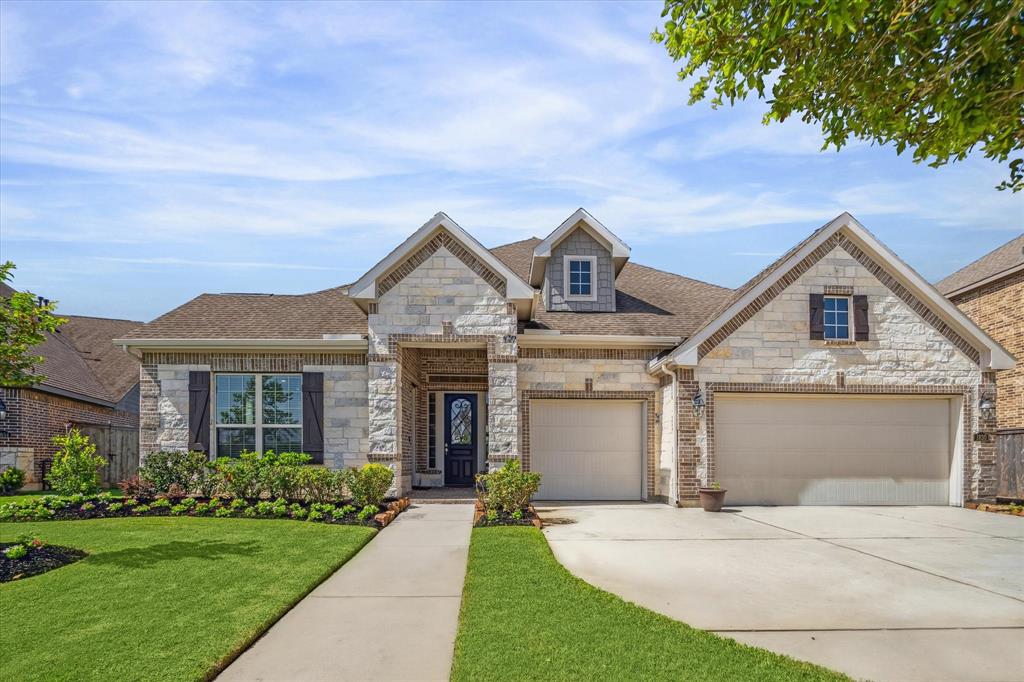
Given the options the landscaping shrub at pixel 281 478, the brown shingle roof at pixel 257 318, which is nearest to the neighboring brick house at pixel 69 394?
the brown shingle roof at pixel 257 318

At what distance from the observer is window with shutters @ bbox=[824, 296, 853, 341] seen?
47.7 ft

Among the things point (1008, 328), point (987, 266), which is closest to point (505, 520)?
point (1008, 328)

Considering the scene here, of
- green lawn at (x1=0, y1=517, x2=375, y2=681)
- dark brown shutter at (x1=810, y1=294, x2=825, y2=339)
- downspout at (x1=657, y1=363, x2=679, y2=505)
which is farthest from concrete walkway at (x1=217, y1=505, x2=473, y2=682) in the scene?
dark brown shutter at (x1=810, y1=294, x2=825, y2=339)

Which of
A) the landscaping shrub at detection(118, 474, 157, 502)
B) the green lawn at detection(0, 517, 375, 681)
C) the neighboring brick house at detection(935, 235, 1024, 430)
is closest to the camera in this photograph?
the green lawn at detection(0, 517, 375, 681)

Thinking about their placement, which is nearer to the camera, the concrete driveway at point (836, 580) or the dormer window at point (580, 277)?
the concrete driveway at point (836, 580)

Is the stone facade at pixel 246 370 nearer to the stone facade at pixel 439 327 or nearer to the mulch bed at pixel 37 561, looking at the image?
the stone facade at pixel 439 327

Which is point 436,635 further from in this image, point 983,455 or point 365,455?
point 983,455

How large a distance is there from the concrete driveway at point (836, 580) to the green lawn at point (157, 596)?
324cm

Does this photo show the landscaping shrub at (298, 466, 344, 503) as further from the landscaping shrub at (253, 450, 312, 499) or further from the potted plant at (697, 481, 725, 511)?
the potted plant at (697, 481, 725, 511)

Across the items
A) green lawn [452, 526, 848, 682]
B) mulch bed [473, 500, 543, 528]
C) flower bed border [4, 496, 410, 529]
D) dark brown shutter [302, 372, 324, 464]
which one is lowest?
flower bed border [4, 496, 410, 529]

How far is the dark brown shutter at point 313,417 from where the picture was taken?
14734 mm

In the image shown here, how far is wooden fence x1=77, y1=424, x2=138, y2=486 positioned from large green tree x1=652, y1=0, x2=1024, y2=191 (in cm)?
2063

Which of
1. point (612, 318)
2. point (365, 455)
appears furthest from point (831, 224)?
point (365, 455)

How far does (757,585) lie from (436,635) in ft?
11.5
